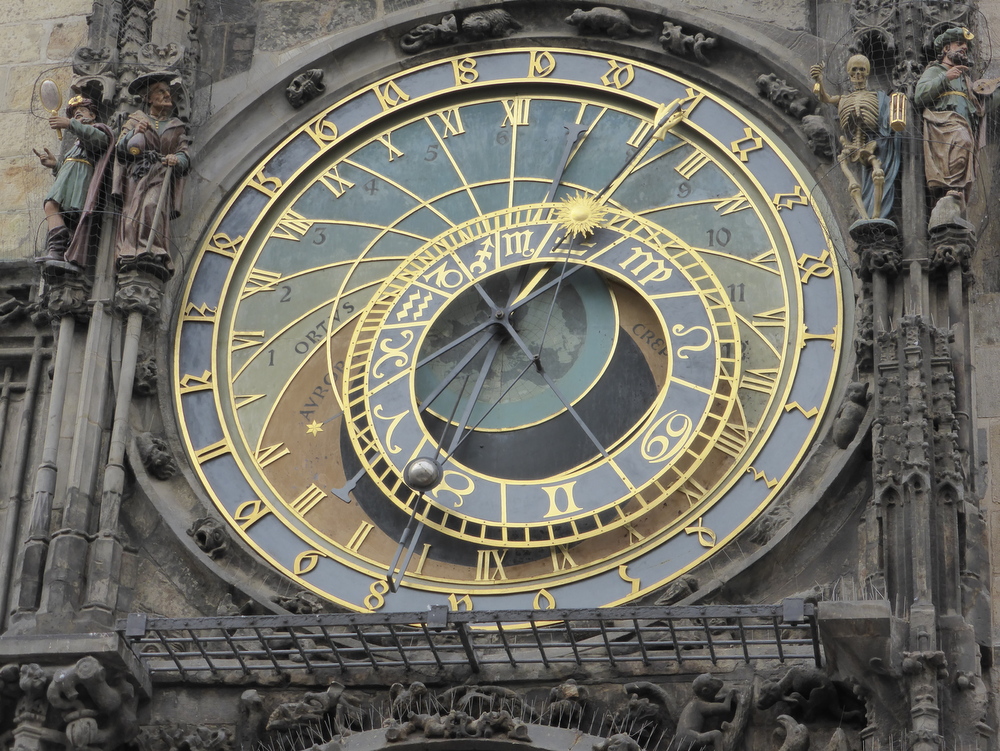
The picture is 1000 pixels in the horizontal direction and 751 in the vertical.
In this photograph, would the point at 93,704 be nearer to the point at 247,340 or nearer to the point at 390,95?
the point at 247,340

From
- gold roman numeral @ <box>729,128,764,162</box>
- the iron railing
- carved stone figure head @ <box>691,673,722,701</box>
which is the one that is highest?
gold roman numeral @ <box>729,128,764,162</box>

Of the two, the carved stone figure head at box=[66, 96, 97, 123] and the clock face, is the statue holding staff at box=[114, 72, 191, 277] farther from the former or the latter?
the clock face

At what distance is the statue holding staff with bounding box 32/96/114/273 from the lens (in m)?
13.4

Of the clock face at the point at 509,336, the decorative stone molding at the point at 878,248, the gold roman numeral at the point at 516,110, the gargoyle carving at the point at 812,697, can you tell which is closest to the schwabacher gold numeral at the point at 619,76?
the clock face at the point at 509,336

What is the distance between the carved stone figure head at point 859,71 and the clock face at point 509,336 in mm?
578

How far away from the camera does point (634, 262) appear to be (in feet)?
43.5

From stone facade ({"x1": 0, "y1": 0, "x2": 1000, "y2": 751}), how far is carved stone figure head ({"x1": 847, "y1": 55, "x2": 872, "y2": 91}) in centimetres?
14

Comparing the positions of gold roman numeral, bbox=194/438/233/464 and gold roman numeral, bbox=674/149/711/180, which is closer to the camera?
gold roman numeral, bbox=194/438/233/464

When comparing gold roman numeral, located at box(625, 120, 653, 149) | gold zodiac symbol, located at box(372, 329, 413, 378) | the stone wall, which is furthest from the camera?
the stone wall

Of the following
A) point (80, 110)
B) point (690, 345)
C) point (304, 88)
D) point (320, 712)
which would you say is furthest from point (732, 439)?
point (80, 110)

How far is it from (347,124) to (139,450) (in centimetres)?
217

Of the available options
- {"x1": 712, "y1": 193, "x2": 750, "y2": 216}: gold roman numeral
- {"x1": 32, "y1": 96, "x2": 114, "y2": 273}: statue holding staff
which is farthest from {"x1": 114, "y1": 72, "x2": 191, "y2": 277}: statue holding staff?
{"x1": 712, "y1": 193, "x2": 750, "y2": 216}: gold roman numeral

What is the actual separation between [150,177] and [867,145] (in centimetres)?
354

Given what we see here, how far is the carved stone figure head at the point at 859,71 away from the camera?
12992mm
